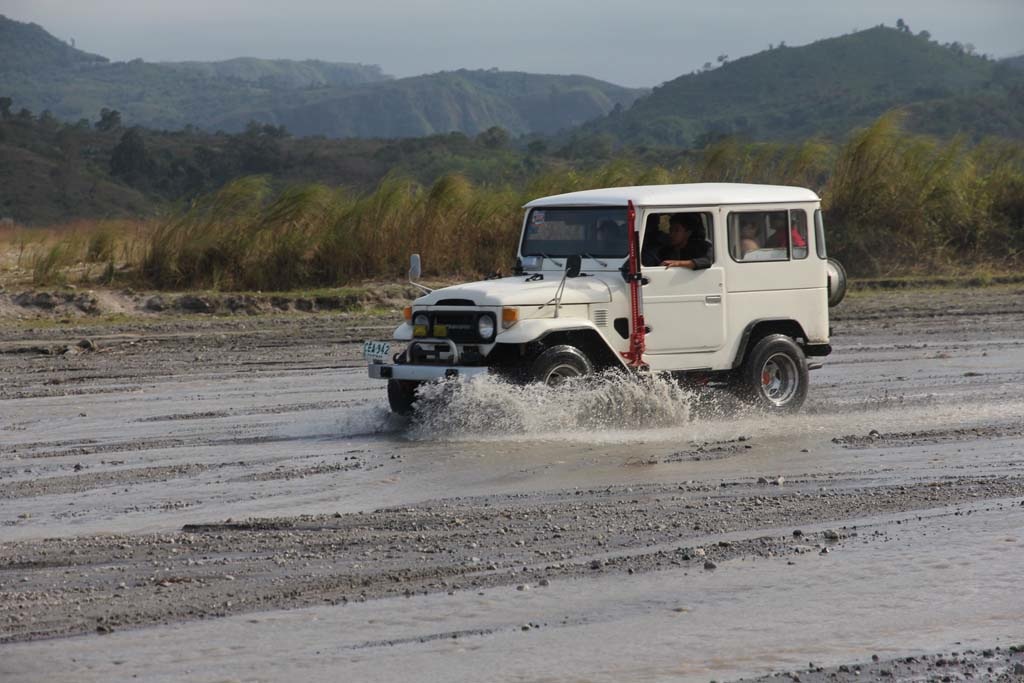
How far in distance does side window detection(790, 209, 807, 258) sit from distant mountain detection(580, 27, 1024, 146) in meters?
103

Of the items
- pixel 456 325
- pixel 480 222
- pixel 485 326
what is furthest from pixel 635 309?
pixel 480 222

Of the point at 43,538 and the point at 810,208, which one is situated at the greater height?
the point at 810,208

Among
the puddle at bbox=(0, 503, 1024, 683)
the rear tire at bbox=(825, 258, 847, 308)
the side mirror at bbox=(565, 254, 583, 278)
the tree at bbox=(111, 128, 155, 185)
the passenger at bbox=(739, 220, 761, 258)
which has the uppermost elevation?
the tree at bbox=(111, 128, 155, 185)

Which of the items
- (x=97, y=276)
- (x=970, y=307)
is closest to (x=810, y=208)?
(x=970, y=307)

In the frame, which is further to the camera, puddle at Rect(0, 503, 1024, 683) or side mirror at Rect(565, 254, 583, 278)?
side mirror at Rect(565, 254, 583, 278)

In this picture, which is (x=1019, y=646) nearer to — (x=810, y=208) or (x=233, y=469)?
(x=233, y=469)

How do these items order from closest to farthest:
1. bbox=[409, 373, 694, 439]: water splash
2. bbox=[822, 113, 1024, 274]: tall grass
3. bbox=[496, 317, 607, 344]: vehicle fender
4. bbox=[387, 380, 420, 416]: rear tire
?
bbox=[496, 317, 607, 344]: vehicle fender → bbox=[409, 373, 694, 439]: water splash → bbox=[387, 380, 420, 416]: rear tire → bbox=[822, 113, 1024, 274]: tall grass

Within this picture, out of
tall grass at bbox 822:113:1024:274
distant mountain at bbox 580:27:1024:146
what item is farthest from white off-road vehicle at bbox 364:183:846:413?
distant mountain at bbox 580:27:1024:146

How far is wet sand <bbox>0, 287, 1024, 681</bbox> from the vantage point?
21.0 ft

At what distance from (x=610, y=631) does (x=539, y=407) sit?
5.37 metres

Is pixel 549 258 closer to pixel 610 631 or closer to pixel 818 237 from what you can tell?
pixel 818 237

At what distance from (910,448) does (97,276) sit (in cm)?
1704

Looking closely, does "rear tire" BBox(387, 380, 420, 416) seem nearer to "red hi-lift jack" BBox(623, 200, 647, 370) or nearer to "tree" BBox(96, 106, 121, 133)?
"red hi-lift jack" BBox(623, 200, 647, 370)

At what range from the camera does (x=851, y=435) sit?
1218 cm
